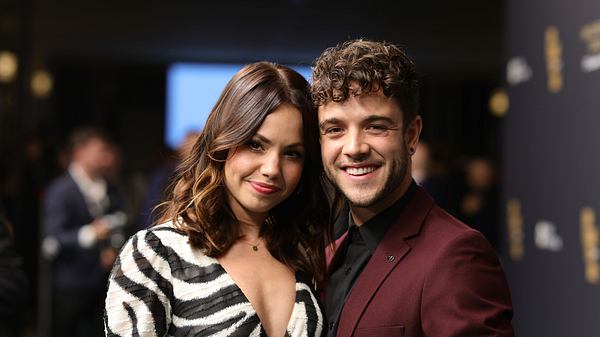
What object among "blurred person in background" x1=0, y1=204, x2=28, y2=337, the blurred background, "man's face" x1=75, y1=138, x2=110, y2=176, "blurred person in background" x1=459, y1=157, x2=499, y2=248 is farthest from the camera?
"blurred person in background" x1=459, y1=157, x2=499, y2=248

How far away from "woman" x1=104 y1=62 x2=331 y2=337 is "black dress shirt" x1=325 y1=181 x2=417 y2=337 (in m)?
0.05

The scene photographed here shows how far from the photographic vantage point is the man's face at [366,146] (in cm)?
247

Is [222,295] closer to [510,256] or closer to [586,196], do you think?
[586,196]

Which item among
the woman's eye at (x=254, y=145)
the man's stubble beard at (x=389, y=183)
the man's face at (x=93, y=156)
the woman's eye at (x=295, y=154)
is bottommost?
the man's face at (x=93, y=156)

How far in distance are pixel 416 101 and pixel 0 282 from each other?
1.55 meters

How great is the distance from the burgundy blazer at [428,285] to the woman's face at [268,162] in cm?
34

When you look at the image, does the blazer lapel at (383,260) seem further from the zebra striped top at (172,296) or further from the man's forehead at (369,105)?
the man's forehead at (369,105)

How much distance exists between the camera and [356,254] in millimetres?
2658

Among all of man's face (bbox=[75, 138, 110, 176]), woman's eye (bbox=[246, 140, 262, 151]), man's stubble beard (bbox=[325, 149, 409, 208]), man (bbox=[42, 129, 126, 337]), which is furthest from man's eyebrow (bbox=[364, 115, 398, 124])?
man's face (bbox=[75, 138, 110, 176])

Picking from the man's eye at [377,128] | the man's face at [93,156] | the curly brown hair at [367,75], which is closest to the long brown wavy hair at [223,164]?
the curly brown hair at [367,75]

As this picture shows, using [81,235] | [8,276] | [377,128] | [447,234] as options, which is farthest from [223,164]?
[81,235]

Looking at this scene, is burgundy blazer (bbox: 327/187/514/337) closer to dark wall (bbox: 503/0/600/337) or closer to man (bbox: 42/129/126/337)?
dark wall (bbox: 503/0/600/337)

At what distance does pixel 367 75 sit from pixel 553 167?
2118mm

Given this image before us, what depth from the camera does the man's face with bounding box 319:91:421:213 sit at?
247 centimetres
